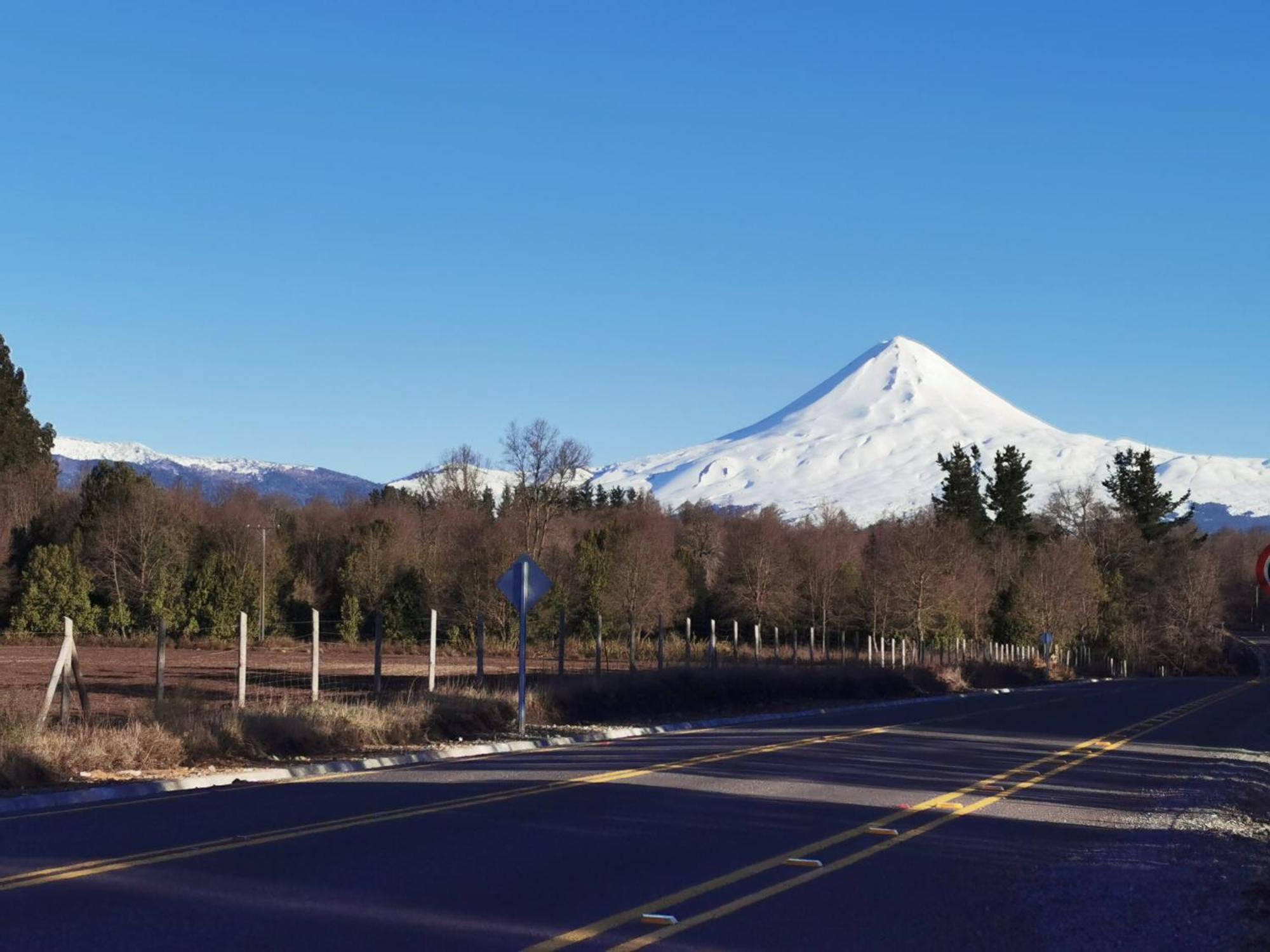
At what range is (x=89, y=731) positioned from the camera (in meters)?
15.9

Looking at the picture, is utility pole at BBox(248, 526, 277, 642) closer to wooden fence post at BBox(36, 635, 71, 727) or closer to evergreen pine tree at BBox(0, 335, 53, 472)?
evergreen pine tree at BBox(0, 335, 53, 472)

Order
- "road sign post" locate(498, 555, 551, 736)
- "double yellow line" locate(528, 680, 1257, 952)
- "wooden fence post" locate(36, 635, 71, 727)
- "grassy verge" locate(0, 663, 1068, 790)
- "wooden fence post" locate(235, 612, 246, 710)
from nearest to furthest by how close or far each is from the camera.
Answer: "double yellow line" locate(528, 680, 1257, 952), "grassy verge" locate(0, 663, 1068, 790), "wooden fence post" locate(36, 635, 71, 727), "wooden fence post" locate(235, 612, 246, 710), "road sign post" locate(498, 555, 551, 736)

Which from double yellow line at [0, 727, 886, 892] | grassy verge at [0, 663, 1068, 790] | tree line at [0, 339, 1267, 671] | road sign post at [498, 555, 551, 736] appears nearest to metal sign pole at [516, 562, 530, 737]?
road sign post at [498, 555, 551, 736]

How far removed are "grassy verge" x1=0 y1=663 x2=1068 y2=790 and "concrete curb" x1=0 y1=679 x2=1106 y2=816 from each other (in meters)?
0.85

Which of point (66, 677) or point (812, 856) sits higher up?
point (66, 677)

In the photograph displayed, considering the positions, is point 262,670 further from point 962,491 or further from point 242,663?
point 962,491

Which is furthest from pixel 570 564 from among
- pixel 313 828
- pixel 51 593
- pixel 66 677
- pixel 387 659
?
pixel 313 828

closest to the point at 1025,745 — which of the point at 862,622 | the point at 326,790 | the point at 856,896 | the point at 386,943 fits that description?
the point at 326,790

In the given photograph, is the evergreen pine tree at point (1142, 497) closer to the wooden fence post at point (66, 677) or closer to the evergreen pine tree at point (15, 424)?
the evergreen pine tree at point (15, 424)

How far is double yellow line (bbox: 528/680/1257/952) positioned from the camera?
7797mm

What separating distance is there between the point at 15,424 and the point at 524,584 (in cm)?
6977

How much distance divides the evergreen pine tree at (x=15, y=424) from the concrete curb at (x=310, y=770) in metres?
66.4

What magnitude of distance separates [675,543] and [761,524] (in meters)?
16.2

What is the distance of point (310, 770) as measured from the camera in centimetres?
1628
